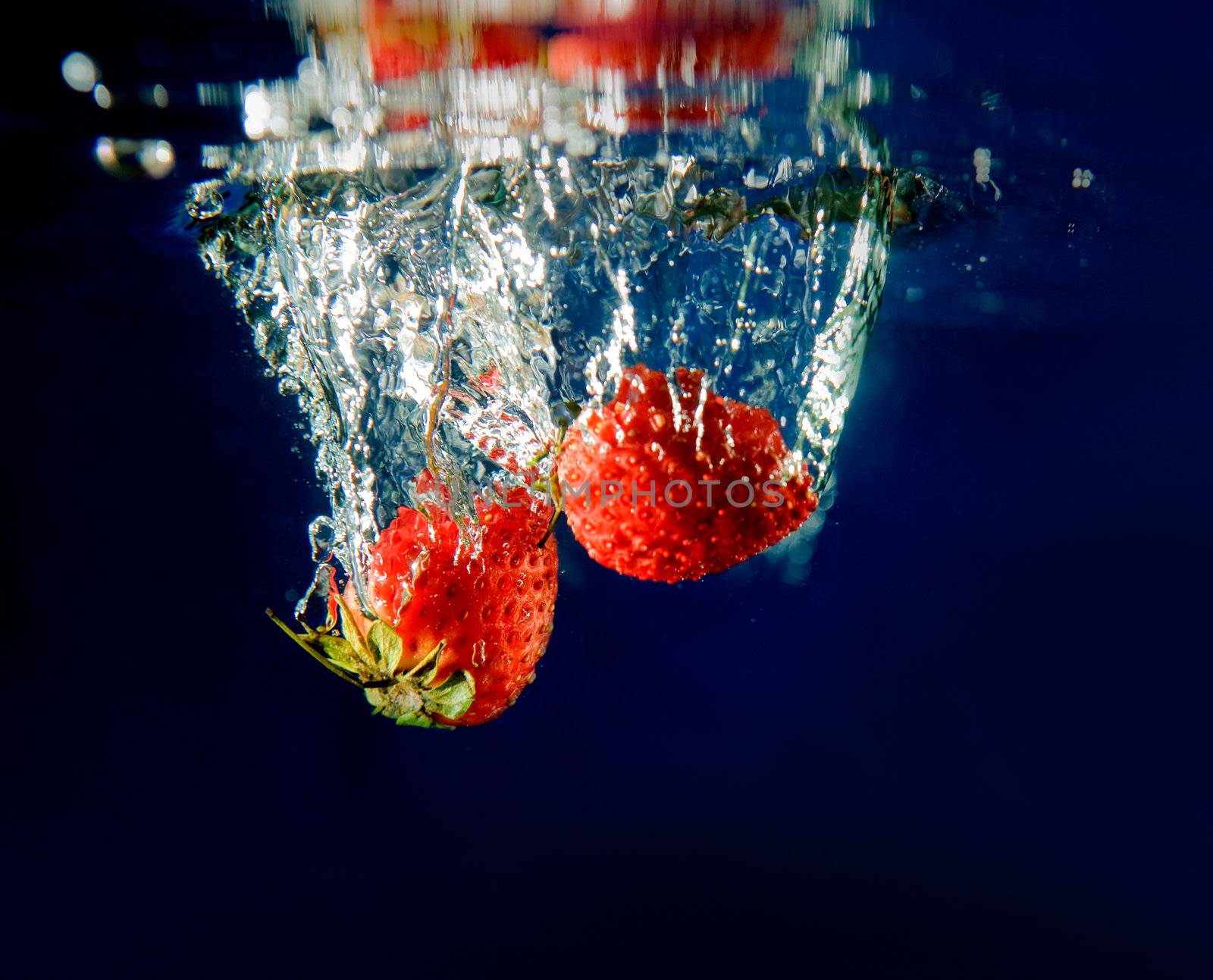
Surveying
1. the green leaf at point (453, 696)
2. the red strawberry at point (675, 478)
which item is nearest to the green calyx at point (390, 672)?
the green leaf at point (453, 696)

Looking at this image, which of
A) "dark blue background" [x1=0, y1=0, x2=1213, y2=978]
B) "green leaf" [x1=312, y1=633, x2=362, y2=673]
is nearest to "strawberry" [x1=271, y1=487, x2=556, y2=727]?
"green leaf" [x1=312, y1=633, x2=362, y2=673]

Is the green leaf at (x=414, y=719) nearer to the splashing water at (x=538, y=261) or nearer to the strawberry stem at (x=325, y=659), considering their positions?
the strawberry stem at (x=325, y=659)

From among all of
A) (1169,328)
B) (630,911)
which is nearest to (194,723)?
(630,911)

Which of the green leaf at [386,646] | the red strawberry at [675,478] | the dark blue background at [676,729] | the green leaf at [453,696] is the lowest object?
the dark blue background at [676,729]

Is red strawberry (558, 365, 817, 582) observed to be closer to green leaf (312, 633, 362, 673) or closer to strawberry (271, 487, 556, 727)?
strawberry (271, 487, 556, 727)

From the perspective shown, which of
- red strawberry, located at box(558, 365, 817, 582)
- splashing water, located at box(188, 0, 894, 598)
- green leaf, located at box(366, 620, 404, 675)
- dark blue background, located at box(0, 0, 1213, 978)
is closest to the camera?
red strawberry, located at box(558, 365, 817, 582)

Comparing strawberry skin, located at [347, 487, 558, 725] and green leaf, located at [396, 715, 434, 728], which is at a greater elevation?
strawberry skin, located at [347, 487, 558, 725]

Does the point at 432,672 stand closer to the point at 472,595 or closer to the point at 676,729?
the point at 472,595

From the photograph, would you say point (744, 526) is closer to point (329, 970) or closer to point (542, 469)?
point (542, 469)
